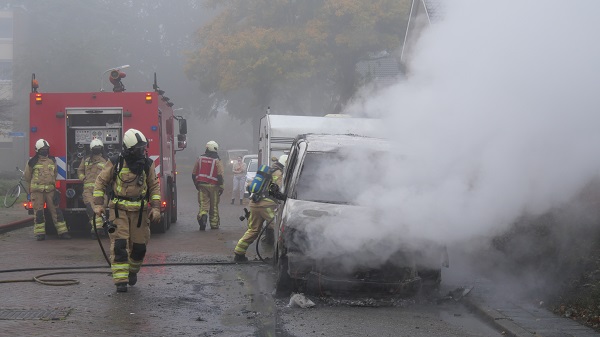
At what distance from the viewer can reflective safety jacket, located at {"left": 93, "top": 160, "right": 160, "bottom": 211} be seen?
29.7 ft

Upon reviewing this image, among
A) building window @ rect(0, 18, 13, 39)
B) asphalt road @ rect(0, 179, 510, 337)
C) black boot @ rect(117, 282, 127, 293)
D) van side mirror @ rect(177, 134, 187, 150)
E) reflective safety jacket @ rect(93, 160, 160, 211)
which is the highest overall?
building window @ rect(0, 18, 13, 39)

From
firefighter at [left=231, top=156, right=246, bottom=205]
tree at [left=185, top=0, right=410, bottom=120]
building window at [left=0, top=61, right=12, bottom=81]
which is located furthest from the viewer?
building window at [left=0, top=61, right=12, bottom=81]

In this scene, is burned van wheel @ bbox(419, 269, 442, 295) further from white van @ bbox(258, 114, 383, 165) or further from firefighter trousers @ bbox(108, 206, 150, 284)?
white van @ bbox(258, 114, 383, 165)

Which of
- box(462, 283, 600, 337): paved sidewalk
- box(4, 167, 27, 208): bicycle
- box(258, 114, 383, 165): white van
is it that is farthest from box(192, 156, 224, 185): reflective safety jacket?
box(4, 167, 27, 208): bicycle

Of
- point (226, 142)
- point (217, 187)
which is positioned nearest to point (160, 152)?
point (217, 187)

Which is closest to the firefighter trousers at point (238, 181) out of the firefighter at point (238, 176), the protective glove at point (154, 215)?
the firefighter at point (238, 176)

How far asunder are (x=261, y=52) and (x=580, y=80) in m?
33.6

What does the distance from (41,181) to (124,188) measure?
590 cm

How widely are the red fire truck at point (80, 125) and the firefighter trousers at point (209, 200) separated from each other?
61.8 inches

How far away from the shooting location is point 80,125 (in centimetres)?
1513

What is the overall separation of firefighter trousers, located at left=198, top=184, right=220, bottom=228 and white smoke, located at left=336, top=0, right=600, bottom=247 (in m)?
8.35

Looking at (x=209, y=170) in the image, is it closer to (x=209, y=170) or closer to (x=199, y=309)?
(x=209, y=170)

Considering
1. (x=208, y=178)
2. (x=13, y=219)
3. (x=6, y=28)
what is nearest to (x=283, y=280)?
(x=208, y=178)

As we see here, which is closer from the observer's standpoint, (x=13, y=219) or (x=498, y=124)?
(x=498, y=124)
